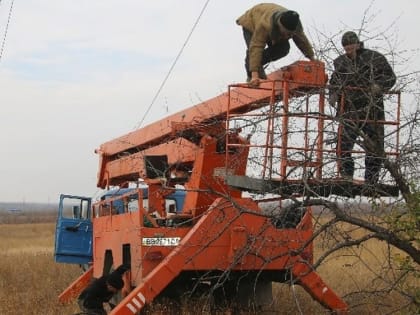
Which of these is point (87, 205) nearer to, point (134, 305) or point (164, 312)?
point (164, 312)

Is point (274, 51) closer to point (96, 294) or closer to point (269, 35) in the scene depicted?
point (269, 35)

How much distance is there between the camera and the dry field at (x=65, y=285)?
1036 centimetres

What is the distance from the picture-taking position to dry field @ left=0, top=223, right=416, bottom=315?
10359mm

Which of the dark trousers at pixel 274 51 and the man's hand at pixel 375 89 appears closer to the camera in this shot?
the man's hand at pixel 375 89

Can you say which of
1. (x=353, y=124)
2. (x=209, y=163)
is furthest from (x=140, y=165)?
(x=353, y=124)

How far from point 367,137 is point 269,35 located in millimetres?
2032

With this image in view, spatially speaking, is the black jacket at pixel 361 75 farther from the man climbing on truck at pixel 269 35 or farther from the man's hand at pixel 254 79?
the man's hand at pixel 254 79

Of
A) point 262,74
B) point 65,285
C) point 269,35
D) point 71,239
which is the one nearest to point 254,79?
point 262,74

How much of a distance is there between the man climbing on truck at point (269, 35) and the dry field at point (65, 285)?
99.0 inches

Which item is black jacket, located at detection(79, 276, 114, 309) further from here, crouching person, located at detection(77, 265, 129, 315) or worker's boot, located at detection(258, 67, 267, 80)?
worker's boot, located at detection(258, 67, 267, 80)

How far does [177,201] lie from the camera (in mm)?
12695

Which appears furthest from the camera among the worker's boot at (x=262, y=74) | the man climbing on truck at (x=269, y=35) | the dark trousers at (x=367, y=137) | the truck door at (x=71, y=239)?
the truck door at (x=71, y=239)

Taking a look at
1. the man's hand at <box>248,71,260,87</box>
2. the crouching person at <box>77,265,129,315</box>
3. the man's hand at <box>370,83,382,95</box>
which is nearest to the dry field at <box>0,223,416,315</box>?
the crouching person at <box>77,265,129,315</box>

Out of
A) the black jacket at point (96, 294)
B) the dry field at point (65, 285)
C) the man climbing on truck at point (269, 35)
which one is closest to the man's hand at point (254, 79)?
the man climbing on truck at point (269, 35)
